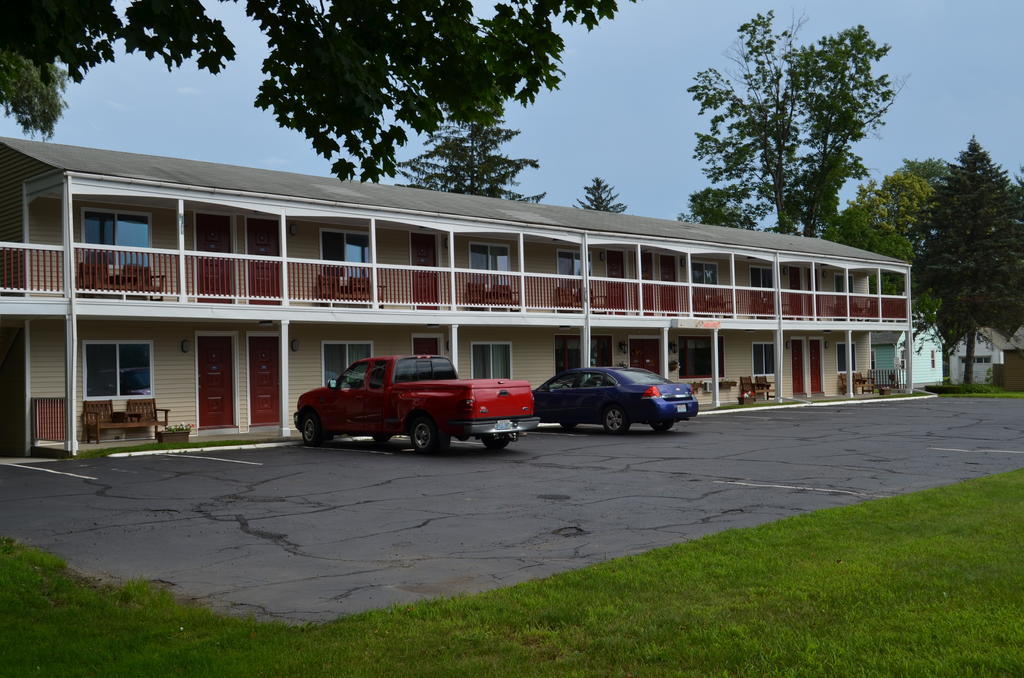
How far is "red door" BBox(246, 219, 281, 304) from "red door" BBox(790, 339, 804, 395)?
75.8 feet

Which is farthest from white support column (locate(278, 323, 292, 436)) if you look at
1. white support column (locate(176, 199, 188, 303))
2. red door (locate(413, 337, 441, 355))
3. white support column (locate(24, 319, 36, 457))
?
red door (locate(413, 337, 441, 355))

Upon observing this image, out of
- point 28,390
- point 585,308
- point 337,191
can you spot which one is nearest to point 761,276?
point 585,308

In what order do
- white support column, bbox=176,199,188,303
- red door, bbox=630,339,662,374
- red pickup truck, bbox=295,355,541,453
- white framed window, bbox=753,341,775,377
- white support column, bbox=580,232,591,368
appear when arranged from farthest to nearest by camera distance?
white framed window, bbox=753,341,775,377
red door, bbox=630,339,662,374
white support column, bbox=580,232,591,368
white support column, bbox=176,199,188,303
red pickup truck, bbox=295,355,541,453

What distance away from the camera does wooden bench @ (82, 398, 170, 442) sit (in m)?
19.8

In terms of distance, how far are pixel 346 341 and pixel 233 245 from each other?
156 inches

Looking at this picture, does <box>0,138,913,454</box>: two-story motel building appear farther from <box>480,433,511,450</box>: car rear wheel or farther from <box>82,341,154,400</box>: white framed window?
<box>480,433,511,450</box>: car rear wheel

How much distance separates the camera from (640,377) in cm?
2145

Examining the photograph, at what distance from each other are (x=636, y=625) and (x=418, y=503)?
19.9ft

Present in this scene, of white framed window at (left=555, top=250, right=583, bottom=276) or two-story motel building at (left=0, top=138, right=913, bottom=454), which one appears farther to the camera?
white framed window at (left=555, top=250, right=583, bottom=276)

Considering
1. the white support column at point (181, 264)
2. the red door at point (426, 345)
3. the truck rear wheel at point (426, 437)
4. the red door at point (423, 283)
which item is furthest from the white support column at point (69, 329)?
the red door at point (426, 345)

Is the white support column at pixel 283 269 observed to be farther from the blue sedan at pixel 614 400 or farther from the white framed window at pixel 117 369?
the blue sedan at pixel 614 400

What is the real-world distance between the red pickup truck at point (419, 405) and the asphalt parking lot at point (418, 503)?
49cm

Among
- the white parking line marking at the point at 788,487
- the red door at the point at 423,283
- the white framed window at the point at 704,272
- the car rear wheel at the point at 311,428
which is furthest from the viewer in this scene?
the white framed window at the point at 704,272

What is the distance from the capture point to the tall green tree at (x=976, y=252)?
4803 centimetres
